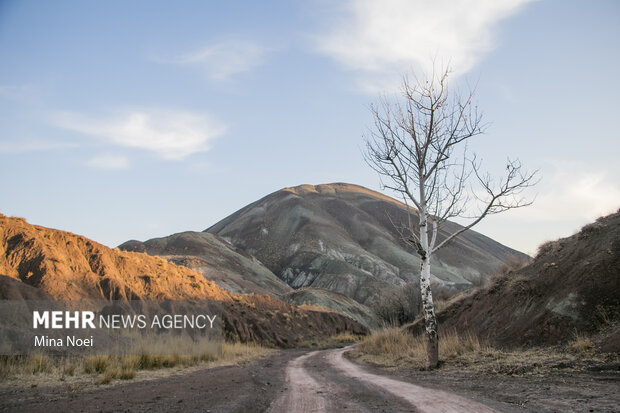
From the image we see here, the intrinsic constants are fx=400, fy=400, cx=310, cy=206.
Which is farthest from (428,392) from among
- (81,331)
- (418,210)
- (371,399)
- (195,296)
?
(195,296)

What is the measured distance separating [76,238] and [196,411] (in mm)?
19652

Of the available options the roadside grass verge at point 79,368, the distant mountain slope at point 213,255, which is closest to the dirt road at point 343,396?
the roadside grass verge at point 79,368

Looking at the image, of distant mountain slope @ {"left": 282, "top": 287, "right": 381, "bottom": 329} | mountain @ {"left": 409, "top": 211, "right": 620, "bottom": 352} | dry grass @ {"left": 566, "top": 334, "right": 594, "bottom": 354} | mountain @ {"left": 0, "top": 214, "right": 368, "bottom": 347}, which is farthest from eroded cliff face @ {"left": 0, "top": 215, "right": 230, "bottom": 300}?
distant mountain slope @ {"left": 282, "top": 287, "right": 381, "bottom": 329}

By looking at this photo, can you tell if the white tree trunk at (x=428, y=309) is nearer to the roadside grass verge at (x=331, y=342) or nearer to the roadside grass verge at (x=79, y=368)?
the roadside grass verge at (x=79, y=368)

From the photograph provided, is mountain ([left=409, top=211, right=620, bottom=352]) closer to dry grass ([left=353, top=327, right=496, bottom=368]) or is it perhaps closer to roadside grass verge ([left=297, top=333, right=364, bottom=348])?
dry grass ([left=353, top=327, right=496, bottom=368])

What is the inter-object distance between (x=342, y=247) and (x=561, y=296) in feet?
303

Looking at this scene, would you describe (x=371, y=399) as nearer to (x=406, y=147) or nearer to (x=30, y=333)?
(x=406, y=147)

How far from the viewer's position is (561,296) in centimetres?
1314

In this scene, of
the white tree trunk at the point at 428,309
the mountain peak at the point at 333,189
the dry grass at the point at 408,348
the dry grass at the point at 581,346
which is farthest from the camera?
the mountain peak at the point at 333,189

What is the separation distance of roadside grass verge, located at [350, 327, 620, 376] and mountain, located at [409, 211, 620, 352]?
1.78ft

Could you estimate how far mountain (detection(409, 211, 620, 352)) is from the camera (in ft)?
37.9

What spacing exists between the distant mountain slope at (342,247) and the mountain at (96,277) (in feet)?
131

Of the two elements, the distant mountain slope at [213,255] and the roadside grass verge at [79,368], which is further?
the distant mountain slope at [213,255]

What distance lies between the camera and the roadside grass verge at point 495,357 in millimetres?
8633
